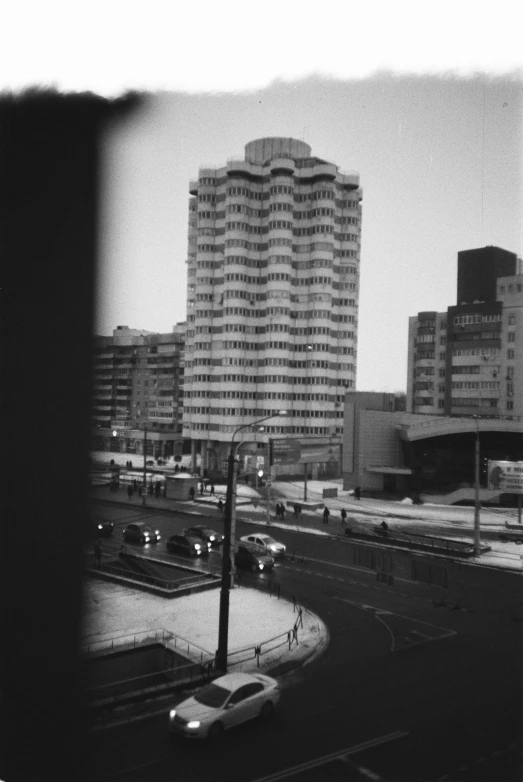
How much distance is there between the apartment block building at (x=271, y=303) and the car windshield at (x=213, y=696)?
4496 centimetres

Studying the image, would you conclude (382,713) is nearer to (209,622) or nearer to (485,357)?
(209,622)

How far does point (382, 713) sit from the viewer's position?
971 centimetres

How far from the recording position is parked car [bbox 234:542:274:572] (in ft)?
Result: 68.9

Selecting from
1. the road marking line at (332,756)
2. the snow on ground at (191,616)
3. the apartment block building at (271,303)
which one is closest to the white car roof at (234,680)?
the road marking line at (332,756)

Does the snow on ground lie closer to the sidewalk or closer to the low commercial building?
the sidewalk

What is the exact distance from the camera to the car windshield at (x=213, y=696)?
9320 mm

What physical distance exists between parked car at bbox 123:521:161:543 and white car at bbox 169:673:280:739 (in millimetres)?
15906

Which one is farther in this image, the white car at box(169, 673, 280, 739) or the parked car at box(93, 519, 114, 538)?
the parked car at box(93, 519, 114, 538)

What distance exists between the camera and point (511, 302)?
6116 cm

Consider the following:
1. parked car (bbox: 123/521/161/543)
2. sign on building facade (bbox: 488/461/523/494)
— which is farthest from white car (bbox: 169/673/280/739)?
sign on building facade (bbox: 488/461/523/494)

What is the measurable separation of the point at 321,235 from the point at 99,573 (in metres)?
44.6

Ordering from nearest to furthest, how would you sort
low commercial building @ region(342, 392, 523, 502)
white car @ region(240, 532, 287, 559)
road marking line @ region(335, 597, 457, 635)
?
road marking line @ region(335, 597, 457, 635) → white car @ region(240, 532, 287, 559) → low commercial building @ region(342, 392, 523, 502)

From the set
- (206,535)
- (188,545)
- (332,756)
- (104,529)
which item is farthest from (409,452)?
(332,756)

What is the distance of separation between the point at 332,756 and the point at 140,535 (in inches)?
713
